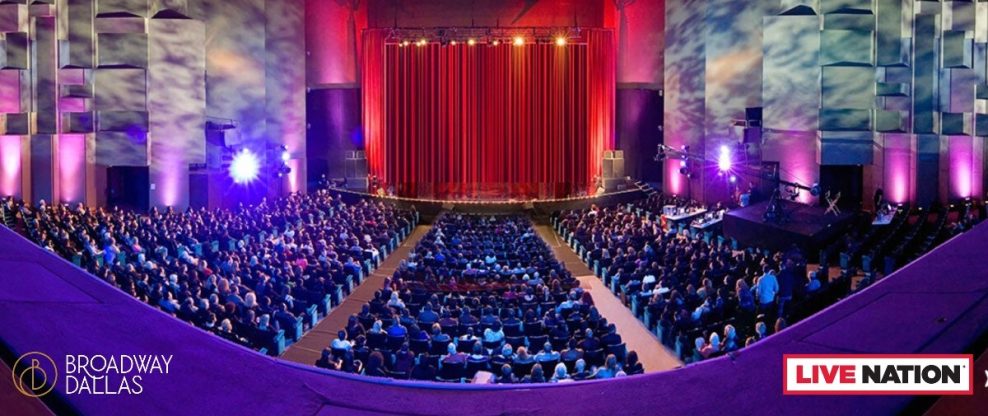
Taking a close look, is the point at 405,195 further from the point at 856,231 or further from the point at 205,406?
the point at 205,406

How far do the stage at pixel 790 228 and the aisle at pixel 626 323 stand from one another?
5036 mm

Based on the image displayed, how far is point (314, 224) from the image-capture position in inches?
1198

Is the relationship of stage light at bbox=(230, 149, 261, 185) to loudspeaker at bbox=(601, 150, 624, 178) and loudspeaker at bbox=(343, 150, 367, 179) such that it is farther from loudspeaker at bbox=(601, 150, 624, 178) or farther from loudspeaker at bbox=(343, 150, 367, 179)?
loudspeaker at bbox=(601, 150, 624, 178)

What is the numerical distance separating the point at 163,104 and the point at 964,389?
1333 inches

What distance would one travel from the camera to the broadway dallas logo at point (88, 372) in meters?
2.32

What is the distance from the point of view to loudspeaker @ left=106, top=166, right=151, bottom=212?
110ft

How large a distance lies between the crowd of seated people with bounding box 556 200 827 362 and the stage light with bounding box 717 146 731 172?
5647 millimetres

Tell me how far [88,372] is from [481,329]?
12.5 metres

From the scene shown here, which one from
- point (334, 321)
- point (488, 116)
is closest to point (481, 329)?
point (334, 321)

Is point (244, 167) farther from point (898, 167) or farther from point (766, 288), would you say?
point (766, 288)

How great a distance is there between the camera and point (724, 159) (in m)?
34.0

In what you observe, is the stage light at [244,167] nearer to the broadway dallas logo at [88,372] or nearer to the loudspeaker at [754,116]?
the loudspeaker at [754,116]

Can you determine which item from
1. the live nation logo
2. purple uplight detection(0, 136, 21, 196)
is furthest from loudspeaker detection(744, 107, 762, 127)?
the live nation logo

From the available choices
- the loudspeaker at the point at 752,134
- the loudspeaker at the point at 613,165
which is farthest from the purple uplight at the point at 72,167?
the loudspeaker at the point at 752,134
